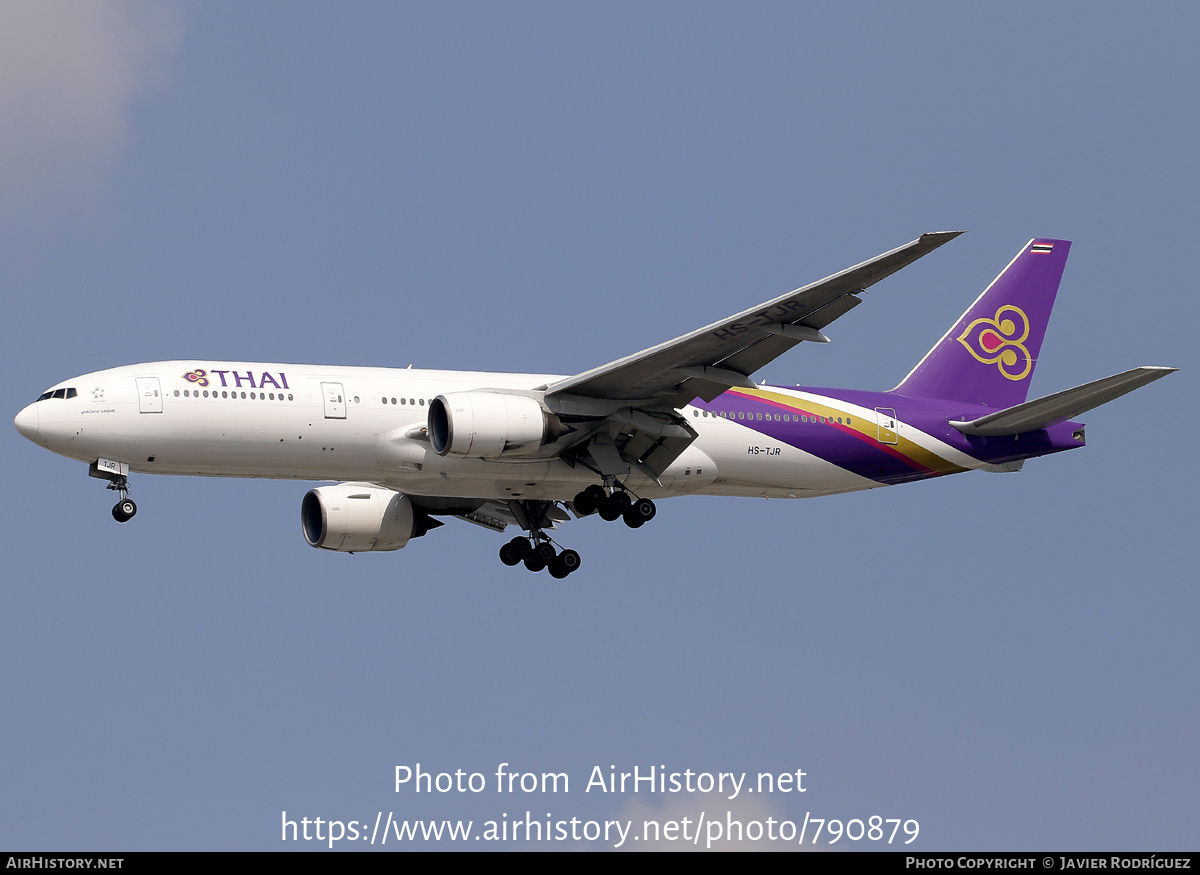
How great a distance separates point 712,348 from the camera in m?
36.0

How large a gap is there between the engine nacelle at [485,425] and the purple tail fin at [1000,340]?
1109 cm

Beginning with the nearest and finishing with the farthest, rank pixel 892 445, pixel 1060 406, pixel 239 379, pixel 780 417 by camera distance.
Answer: pixel 239 379 → pixel 1060 406 → pixel 780 417 → pixel 892 445


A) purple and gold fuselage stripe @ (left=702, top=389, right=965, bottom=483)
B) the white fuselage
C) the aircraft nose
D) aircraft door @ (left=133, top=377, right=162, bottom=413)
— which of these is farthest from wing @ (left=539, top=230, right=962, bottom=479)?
the aircraft nose

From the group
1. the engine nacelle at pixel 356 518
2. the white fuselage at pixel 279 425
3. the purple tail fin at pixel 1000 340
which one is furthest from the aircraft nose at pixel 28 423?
the purple tail fin at pixel 1000 340

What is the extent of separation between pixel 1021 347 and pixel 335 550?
726 inches

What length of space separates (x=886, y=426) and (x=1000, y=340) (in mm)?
5020

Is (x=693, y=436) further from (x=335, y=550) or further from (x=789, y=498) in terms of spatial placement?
(x=335, y=550)

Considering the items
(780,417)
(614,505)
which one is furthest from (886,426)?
(614,505)

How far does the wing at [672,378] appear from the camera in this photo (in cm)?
3381

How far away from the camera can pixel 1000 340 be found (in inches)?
1748

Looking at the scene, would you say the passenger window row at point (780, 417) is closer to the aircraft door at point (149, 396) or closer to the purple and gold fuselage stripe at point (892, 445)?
the purple and gold fuselage stripe at point (892, 445)

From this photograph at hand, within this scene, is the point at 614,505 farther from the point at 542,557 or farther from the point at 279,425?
the point at 279,425

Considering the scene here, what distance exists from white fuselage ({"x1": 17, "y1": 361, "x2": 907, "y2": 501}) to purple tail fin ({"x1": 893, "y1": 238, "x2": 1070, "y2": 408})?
9.35 meters
